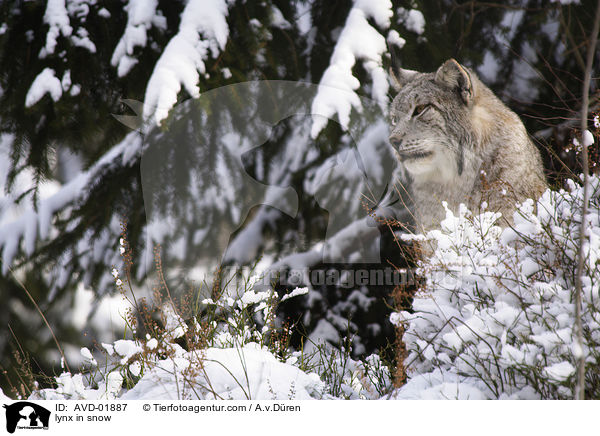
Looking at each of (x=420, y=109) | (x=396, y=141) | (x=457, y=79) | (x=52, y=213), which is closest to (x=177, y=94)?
(x=52, y=213)

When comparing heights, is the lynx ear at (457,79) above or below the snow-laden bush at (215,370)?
above

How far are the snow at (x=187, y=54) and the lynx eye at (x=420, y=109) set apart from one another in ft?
3.50

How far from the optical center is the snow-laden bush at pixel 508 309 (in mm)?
1172

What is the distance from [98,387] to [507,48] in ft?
8.79

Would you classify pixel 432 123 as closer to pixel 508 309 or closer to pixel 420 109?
pixel 420 109

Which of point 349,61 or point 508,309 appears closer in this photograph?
point 508,309

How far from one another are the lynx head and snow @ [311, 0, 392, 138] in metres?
0.20

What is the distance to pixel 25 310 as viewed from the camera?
2.39 m

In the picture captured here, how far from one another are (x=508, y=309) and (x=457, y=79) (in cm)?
122

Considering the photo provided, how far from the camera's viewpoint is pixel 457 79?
2.01m

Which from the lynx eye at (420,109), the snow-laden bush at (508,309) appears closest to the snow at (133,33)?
the lynx eye at (420,109)
